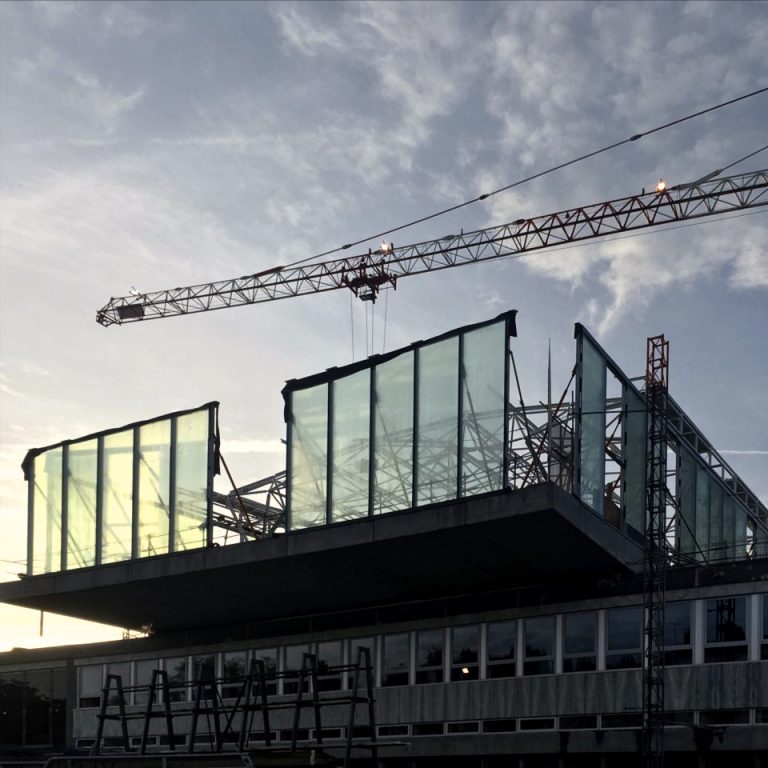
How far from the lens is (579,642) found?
43.1 m

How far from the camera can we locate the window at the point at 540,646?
43625 millimetres

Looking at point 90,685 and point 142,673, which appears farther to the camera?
point 90,685

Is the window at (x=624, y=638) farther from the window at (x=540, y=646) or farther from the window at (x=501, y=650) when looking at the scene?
the window at (x=501, y=650)

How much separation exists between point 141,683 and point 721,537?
27.2m

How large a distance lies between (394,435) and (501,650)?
8146 millimetres

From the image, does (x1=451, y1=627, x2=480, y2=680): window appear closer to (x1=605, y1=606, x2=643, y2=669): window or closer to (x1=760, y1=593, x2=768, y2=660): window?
(x1=605, y1=606, x2=643, y2=669): window

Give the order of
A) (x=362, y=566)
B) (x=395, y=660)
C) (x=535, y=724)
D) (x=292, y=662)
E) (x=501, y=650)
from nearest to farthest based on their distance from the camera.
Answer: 1. (x=535, y=724)
2. (x=501, y=650)
3. (x=362, y=566)
4. (x=395, y=660)
5. (x=292, y=662)

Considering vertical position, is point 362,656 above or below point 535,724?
above

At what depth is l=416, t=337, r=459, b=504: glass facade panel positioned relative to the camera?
4281 centimetres

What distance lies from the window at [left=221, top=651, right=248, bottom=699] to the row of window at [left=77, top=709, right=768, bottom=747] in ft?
6.07

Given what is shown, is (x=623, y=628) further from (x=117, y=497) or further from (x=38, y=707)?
(x=38, y=707)

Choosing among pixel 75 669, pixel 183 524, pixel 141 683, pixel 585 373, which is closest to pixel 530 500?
pixel 585 373

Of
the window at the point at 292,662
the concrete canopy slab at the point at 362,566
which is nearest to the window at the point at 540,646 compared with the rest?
the concrete canopy slab at the point at 362,566

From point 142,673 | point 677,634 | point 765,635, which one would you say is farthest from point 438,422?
point 142,673
